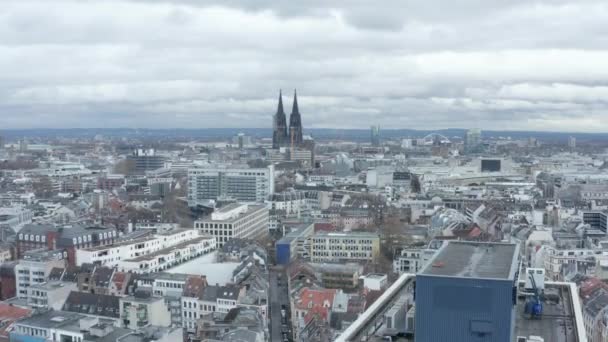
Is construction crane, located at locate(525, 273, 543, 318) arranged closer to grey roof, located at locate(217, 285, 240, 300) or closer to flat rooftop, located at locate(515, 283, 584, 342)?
flat rooftop, located at locate(515, 283, 584, 342)

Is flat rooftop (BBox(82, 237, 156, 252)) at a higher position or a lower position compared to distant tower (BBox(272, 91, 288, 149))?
lower

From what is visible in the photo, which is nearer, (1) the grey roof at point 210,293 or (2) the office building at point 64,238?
(1) the grey roof at point 210,293

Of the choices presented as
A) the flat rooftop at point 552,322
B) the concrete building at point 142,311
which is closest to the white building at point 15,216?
the concrete building at point 142,311

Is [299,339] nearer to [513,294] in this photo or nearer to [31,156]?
[513,294]

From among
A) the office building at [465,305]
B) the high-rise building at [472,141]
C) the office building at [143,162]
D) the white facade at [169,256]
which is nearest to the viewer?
the office building at [465,305]

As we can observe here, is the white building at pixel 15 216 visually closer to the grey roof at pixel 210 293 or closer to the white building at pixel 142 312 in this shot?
the grey roof at pixel 210 293

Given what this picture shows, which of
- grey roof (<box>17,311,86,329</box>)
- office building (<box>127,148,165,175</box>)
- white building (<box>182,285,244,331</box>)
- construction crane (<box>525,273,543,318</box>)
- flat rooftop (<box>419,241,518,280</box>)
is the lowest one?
white building (<box>182,285,244,331</box>)

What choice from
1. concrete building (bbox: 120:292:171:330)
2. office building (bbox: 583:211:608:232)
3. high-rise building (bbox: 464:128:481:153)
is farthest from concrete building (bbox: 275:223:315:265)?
high-rise building (bbox: 464:128:481:153)
